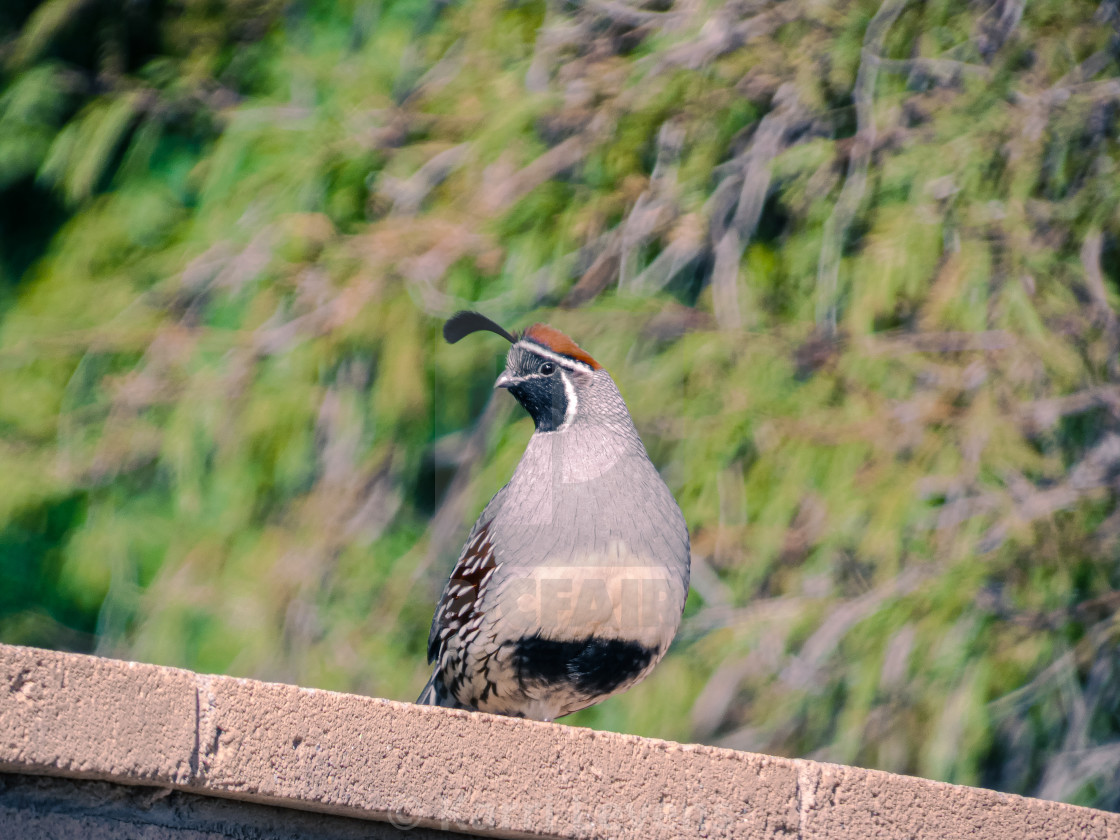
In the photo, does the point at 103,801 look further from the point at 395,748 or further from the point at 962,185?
the point at 962,185

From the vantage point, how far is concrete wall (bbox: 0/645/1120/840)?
1227 mm

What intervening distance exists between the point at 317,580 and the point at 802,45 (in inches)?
80.7

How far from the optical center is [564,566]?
1655mm

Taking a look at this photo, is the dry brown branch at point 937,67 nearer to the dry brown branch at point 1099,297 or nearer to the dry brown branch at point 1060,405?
the dry brown branch at point 1099,297

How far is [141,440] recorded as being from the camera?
3396mm

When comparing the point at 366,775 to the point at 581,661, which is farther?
the point at 581,661

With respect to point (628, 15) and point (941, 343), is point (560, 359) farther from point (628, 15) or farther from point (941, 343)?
point (628, 15)

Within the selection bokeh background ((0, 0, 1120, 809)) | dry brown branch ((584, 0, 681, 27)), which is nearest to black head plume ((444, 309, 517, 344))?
bokeh background ((0, 0, 1120, 809))

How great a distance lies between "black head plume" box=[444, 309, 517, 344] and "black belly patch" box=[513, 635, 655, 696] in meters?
0.49

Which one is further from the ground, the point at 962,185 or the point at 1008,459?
the point at 962,185

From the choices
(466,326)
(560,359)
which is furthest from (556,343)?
(466,326)

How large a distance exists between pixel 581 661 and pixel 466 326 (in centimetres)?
57

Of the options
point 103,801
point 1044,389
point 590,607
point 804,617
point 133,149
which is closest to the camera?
point 103,801

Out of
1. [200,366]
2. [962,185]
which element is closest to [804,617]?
[962,185]
